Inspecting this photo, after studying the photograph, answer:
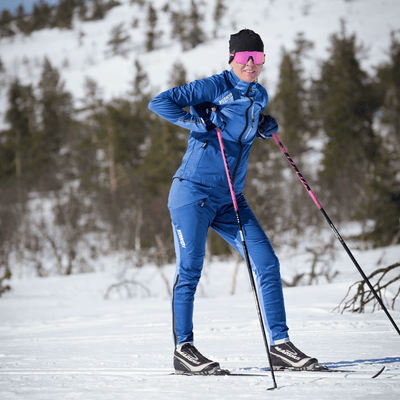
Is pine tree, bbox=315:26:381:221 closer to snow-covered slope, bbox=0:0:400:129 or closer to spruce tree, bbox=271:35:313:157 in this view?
spruce tree, bbox=271:35:313:157

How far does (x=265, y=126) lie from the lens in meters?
2.80

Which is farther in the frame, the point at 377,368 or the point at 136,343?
the point at 136,343

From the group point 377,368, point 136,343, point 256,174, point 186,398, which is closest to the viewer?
point 186,398

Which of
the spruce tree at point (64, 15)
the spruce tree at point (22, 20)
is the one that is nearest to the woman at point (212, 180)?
the spruce tree at point (64, 15)

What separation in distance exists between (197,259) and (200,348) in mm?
993

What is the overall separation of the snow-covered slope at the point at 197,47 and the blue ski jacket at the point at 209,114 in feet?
121

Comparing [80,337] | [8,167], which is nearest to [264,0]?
[8,167]

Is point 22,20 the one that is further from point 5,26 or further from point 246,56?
point 246,56

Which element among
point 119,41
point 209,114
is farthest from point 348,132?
point 119,41

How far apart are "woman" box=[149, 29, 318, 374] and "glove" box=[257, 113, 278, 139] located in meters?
0.15

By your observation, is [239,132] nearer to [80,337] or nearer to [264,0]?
[80,337]

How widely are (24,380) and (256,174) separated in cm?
1639

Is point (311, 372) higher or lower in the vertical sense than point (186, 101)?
lower

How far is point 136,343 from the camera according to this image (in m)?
3.54
